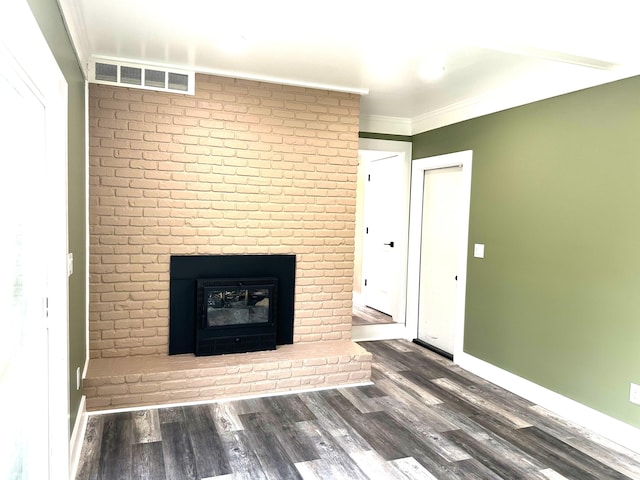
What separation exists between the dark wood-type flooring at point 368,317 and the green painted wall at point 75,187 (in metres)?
3.04

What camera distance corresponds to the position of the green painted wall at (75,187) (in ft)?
A: 7.11

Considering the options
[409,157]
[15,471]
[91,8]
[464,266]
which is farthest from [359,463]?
[409,157]

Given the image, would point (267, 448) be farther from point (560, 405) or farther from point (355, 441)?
point (560, 405)

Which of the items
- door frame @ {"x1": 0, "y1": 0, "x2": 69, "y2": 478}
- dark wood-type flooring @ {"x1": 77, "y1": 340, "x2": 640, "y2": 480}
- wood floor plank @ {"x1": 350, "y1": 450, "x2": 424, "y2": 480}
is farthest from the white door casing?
door frame @ {"x1": 0, "y1": 0, "x2": 69, "y2": 478}

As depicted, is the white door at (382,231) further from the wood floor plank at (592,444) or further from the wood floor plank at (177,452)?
the wood floor plank at (177,452)

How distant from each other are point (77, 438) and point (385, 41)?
9.94 ft

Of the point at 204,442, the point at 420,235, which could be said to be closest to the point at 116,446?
the point at 204,442

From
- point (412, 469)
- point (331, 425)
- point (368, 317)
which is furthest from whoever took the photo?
point (368, 317)

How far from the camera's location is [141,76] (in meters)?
3.44

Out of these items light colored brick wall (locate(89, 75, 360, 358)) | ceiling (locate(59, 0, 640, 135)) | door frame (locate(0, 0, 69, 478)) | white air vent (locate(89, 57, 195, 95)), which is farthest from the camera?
light colored brick wall (locate(89, 75, 360, 358))

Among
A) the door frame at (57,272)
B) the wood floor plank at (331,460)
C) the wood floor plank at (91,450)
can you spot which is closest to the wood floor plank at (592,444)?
Answer: the wood floor plank at (331,460)

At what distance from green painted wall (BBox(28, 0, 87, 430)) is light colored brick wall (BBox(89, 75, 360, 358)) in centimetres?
24

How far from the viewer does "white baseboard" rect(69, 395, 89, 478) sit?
94.0 inches

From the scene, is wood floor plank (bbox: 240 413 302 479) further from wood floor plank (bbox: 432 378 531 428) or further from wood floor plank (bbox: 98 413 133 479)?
wood floor plank (bbox: 432 378 531 428)
